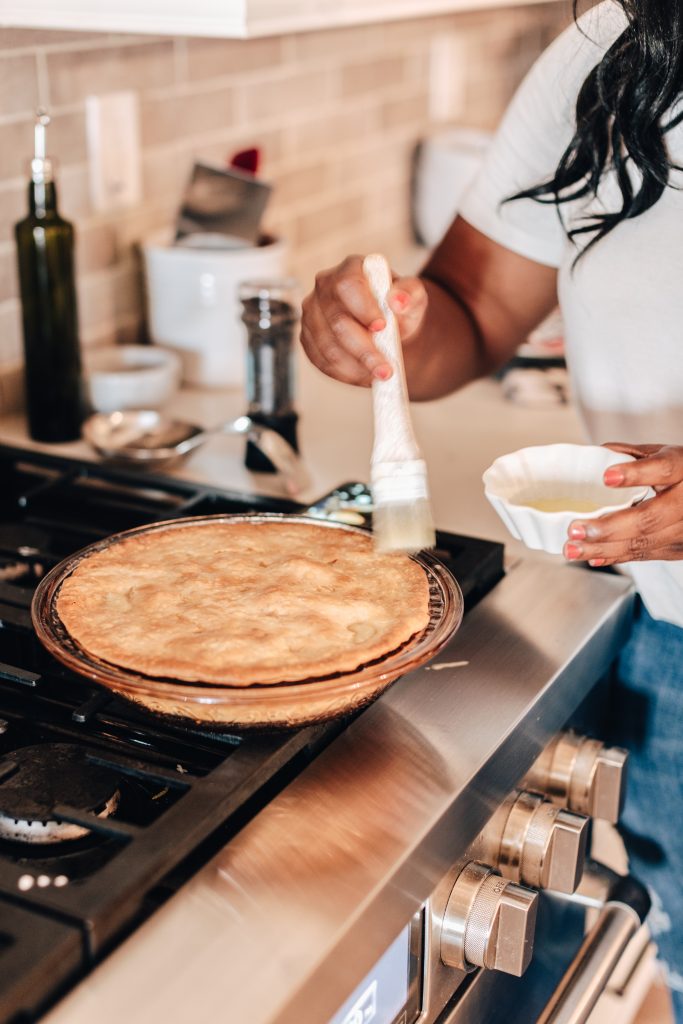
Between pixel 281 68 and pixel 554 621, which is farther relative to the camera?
pixel 281 68

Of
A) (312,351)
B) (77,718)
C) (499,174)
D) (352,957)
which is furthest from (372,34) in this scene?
(352,957)

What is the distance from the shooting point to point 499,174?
4.14 ft

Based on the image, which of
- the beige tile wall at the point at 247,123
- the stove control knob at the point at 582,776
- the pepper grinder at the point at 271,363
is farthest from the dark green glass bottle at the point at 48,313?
the stove control knob at the point at 582,776

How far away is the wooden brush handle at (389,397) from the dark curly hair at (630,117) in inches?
10.7

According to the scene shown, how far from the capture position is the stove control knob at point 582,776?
1.04 m

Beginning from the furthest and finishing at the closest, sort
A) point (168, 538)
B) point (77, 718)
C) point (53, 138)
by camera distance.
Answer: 1. point (53, 138)
2. point (168, 538)
3. point (77, 718)

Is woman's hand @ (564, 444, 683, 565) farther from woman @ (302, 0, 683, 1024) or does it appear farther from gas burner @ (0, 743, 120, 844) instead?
gas burner @ (0, 743, 120, 844)

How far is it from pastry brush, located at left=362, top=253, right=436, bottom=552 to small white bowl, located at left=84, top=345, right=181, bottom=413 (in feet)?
1.86

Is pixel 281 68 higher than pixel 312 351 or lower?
higher

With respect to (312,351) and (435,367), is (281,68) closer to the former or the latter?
(435,367)

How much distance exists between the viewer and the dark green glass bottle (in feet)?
4.29

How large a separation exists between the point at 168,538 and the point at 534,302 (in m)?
0.57

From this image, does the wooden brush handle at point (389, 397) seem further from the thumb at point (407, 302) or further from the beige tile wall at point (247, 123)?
the beige tile wall at point (247, 123)

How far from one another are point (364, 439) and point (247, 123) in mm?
643
